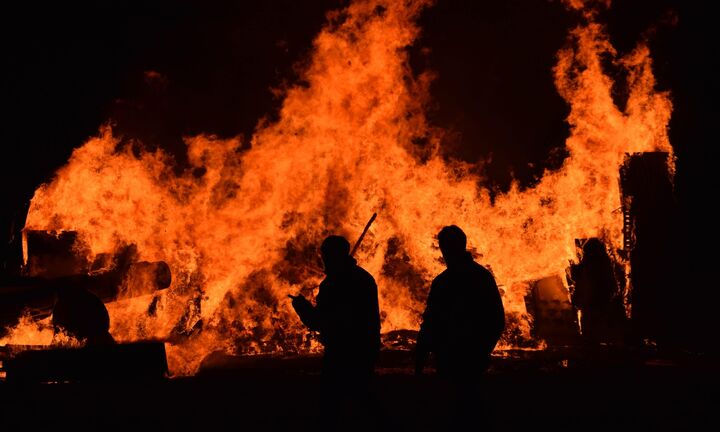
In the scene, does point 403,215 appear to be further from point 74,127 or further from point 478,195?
point 74,127

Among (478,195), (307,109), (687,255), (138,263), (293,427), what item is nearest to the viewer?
(293,427)

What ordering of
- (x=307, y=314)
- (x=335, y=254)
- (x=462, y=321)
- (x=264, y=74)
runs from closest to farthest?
(x=462, y=321) → (x=307, y=314) → (x=335, y=254) → (x=264, y=74)

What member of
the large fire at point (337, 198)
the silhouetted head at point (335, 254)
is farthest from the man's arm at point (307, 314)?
the large fire at point (337, 198)

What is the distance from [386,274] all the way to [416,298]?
3.40 ft

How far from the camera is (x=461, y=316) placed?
3.62 meters

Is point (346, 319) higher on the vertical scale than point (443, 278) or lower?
lower

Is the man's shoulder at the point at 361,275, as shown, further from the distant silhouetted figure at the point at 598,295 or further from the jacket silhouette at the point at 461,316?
the distant silhouetted figure at the point at 598,295

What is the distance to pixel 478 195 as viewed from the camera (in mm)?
8695

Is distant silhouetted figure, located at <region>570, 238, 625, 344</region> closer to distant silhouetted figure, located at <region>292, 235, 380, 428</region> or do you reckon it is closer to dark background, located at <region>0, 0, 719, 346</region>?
dark background, located at <region>0, 0, 719, 346</region>

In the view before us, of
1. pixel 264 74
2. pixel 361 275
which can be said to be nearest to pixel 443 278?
pixel 361 275

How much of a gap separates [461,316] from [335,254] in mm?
989

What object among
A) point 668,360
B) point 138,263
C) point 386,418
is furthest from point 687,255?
point 138,263

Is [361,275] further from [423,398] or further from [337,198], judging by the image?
[337,198]

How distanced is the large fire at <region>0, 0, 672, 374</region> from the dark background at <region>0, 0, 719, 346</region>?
0.70 m
